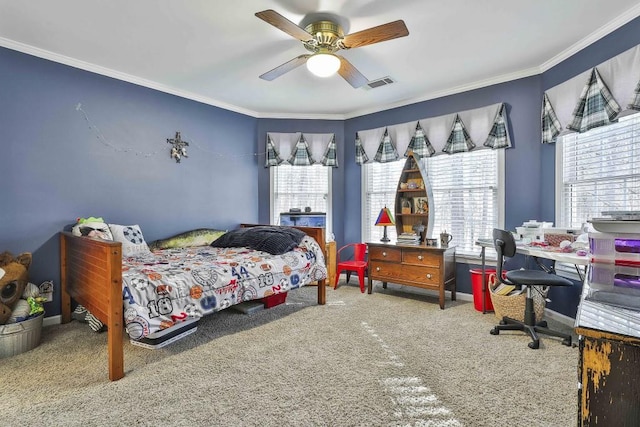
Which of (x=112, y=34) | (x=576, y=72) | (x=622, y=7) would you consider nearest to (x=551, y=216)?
(x=576, y=72)

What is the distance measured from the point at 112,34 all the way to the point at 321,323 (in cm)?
294

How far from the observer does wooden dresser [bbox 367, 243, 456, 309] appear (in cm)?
349

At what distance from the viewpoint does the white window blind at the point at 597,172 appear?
2537 mm

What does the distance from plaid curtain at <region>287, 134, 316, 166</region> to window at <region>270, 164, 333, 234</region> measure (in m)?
0.15

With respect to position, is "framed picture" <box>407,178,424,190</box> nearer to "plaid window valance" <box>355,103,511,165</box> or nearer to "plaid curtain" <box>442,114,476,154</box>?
"plaid window valance" <box>355,103,511,165</box>

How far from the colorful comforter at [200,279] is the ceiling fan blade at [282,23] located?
1.80 m

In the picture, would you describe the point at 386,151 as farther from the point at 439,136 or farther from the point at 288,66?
the point at 288,66

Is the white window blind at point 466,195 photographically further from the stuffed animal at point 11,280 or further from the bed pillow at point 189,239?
the stuffed animal at point 11,280

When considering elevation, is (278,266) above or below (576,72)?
below

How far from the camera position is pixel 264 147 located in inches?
191

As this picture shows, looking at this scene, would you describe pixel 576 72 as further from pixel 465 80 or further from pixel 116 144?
pixel 116 144

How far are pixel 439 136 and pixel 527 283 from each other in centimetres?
206

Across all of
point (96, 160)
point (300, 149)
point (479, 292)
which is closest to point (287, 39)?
point (300, 149)

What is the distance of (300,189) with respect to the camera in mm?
4883
